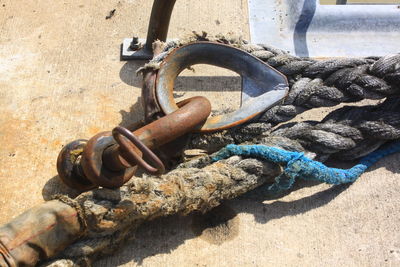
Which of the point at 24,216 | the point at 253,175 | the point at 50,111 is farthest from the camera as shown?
the point at 50,111

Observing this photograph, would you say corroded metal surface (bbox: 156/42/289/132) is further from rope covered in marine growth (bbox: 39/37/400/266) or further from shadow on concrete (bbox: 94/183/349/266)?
shadow on concrete (bbox: 94/183/349/266)

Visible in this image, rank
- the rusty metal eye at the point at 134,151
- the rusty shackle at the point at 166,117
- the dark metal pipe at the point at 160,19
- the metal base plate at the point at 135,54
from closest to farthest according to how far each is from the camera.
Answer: the rusty metal eye at the point at 134,151 < the rusty shackle at the point at 166,117 < the dark metal pipe at the point at 160,19 < the metal base plate at the point at 135,54

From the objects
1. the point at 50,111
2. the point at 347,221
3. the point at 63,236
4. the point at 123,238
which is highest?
the point at 50,111

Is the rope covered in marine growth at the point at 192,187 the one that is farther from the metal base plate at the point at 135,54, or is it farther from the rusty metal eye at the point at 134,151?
the metal base plate at the point at 135,54

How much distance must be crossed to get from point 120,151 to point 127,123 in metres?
0.63

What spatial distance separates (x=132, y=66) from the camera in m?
2.13

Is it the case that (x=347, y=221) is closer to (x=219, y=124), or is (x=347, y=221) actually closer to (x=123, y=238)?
(x=219, y=124)

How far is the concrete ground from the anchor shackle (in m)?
0.16

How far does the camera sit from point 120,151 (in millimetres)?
1263

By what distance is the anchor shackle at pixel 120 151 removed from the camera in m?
1.17

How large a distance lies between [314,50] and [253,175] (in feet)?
3.25

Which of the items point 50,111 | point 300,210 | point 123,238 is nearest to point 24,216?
point 123,238

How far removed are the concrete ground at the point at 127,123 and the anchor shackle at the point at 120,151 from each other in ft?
0.52

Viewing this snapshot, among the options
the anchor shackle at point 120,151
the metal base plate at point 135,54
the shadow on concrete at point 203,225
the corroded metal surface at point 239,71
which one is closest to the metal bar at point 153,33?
the metal base plate at point 135,54
